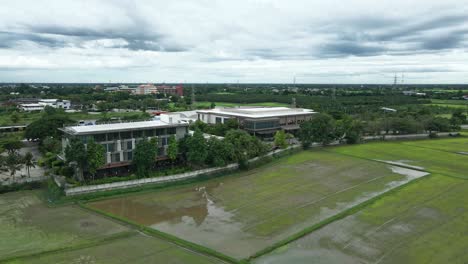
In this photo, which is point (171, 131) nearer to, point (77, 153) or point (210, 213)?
point (77, 153)

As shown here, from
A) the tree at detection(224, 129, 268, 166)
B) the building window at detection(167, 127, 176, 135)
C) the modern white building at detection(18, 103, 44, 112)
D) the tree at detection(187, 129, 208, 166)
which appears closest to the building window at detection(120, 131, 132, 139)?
the building window at detection(167, 127, 176, 135)

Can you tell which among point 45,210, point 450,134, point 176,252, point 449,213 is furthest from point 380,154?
point 45,210

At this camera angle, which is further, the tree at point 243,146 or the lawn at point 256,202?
the tree at point 243,146

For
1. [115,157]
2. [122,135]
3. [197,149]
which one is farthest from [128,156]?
[197,149]

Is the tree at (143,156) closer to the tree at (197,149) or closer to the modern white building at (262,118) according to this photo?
the tree at (197,149)

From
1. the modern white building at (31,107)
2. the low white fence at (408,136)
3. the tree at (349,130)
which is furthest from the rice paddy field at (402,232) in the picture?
the modern white building at (31,107)

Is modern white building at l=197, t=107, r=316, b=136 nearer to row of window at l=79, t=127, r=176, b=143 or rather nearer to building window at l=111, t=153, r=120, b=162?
row of window at l=79, t=127, r=176, b=143
